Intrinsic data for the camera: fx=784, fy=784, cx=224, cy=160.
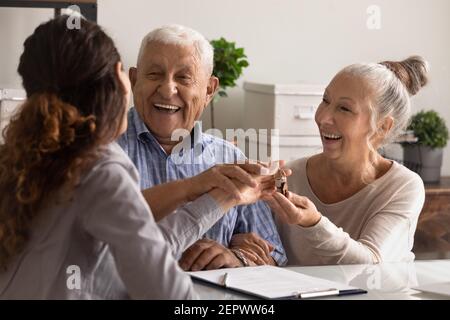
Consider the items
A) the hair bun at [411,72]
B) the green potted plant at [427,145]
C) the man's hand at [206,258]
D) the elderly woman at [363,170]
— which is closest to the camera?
the man's hand at [206,258]

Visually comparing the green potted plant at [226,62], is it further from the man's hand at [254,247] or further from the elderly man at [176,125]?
the man's hand at [254,247]

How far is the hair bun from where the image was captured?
235cm

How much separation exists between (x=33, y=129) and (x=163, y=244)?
0.26 m

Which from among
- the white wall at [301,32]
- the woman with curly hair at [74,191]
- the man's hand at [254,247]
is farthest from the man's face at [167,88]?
the white wall at [301,32]

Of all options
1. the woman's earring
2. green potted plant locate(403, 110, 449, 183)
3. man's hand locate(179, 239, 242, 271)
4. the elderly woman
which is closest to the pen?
man's hand locate(179, 239, 242, 271)

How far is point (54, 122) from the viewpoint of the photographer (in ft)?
3.74

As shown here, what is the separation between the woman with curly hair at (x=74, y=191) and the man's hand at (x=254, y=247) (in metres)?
0.83

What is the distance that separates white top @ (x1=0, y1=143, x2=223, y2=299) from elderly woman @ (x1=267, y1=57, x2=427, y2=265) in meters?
1.02

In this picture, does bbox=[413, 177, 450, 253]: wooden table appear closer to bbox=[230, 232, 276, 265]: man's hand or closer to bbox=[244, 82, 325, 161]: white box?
bbox=[244, 82, 325, 161]: white box

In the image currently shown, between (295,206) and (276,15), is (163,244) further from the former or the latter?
(276,15)

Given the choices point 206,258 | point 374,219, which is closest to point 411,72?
point 374,219

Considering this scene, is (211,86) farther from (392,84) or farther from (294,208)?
(294,208)

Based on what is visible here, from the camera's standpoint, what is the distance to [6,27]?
3830mm

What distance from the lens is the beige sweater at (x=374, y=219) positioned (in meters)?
2.10
